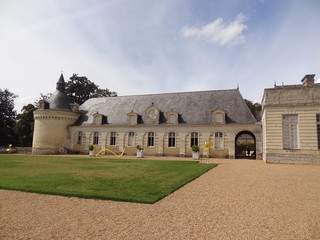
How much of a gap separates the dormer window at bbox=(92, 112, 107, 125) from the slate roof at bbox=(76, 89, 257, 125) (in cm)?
59

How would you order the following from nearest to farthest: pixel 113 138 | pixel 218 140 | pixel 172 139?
pixel 218 140, pixel 172 139, pixel 113 138

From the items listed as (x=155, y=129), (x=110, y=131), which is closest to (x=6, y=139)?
(x=110, y=131)

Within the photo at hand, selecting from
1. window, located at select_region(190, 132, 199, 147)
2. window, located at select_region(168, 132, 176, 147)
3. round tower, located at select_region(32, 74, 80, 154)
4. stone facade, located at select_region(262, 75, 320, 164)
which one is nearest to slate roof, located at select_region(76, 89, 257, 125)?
window, located at select_region(190, 132, 199, 147)

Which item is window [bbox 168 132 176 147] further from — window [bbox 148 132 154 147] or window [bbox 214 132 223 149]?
window [bbox 214 132 223 149]

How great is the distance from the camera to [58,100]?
2900 cm

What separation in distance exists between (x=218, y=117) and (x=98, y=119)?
13.8m

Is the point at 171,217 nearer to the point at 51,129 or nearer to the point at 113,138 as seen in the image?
the point at 113,138

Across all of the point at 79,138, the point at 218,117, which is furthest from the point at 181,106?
the point at 79,138

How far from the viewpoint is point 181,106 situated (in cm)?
2555

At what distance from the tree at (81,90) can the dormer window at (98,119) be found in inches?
730

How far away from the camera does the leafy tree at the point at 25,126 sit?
1362 inches

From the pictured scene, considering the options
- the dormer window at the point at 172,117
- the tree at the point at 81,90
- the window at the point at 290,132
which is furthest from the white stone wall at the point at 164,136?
the tree at the point at 81,90

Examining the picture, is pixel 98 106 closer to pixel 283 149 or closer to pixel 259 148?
pixel 259 148

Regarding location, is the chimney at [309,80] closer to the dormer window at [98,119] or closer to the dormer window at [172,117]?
the dormer window at [172,117]
